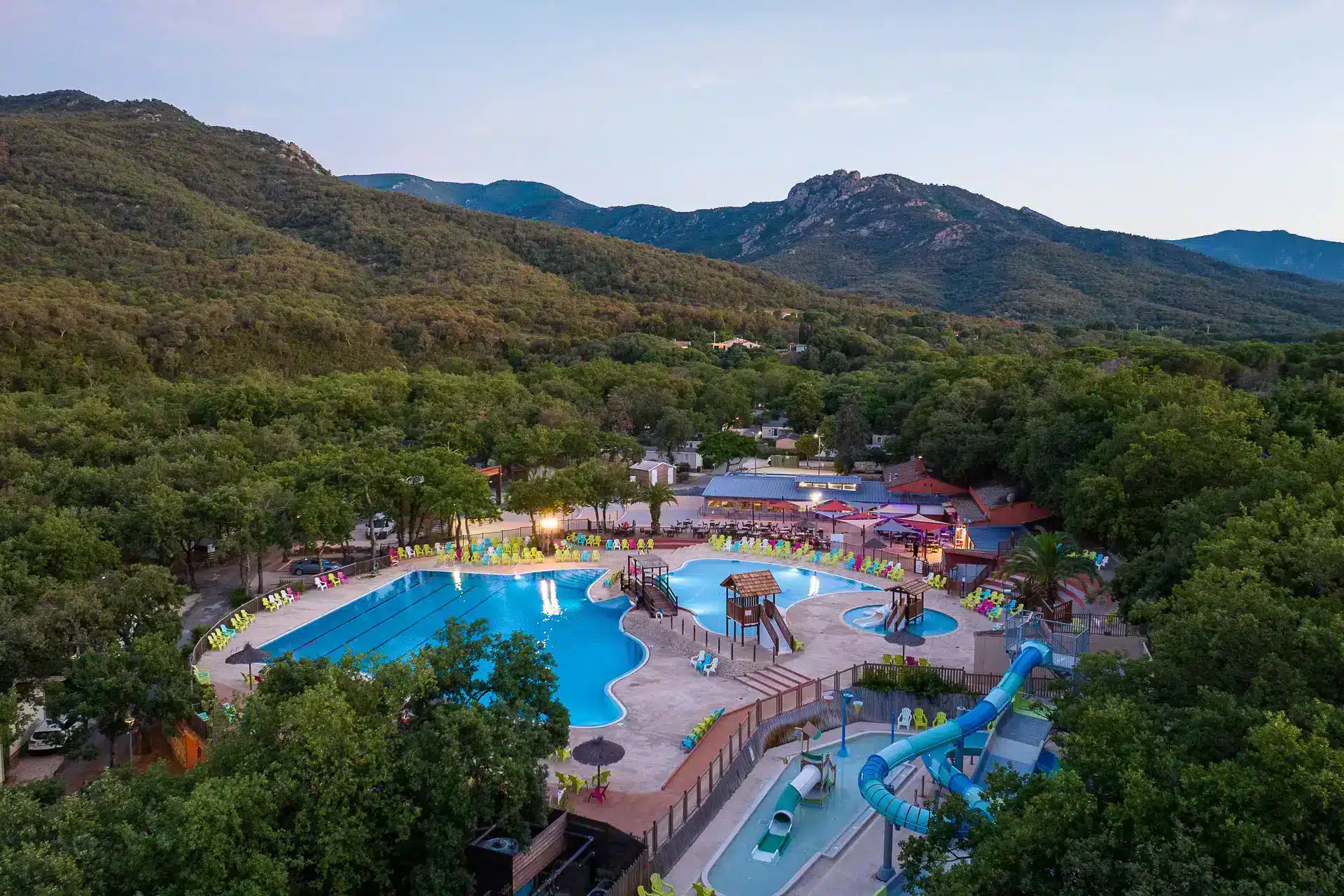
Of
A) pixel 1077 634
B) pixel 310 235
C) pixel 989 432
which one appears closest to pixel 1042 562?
pixel 1077 634

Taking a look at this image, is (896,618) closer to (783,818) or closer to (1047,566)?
(1047,566)

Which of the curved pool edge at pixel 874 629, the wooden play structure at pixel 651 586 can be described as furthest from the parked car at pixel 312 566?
the curved pool edge at pixel 874 629

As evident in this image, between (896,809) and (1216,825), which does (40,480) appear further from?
(1216,825)

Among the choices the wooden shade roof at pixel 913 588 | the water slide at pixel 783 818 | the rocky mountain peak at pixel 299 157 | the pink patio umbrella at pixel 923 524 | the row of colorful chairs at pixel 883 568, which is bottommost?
the row of colorful chairs at pixel 883 568

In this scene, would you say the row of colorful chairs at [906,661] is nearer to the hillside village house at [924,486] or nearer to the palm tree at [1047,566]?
the palm tree at [1047,566]

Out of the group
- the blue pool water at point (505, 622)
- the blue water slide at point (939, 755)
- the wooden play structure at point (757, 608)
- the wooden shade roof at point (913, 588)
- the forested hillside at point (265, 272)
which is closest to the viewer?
the blue water slide at point (939, 755)

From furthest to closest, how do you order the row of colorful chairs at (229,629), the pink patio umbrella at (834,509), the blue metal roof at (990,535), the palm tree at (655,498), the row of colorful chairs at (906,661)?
the palm tree at (655,498) → the pink patio umbrella at (834,509) → the blue metal roof at (990,535) → the row of colorful chairs at (229,629) → the row of colorful chairs at (906,661)
